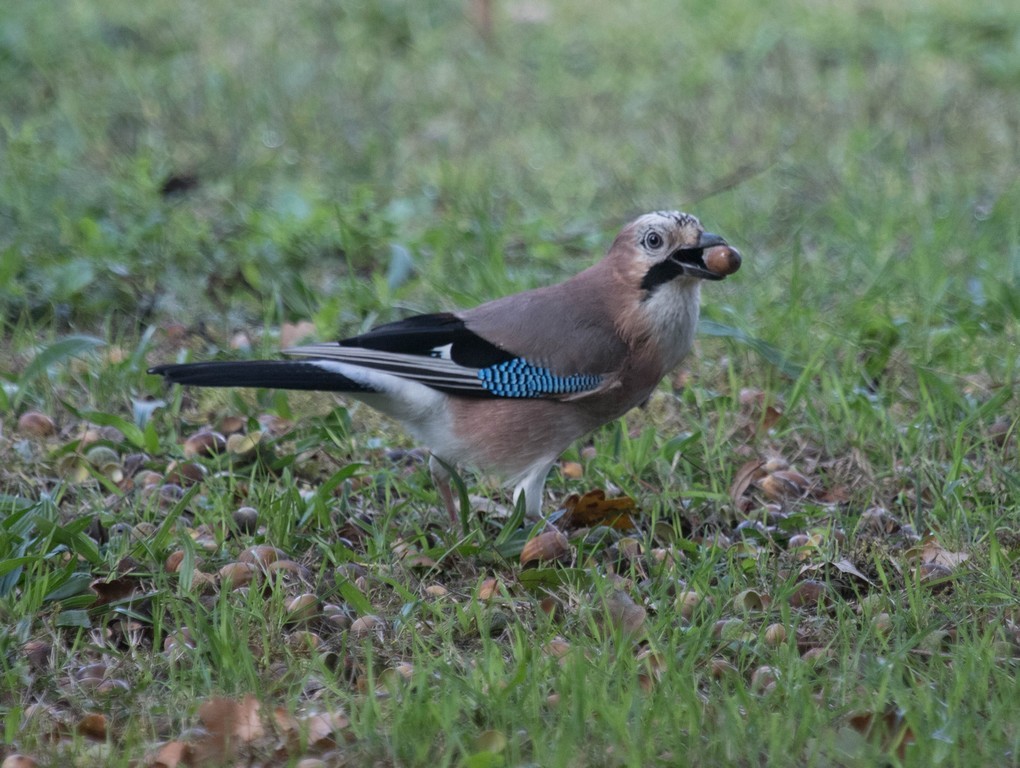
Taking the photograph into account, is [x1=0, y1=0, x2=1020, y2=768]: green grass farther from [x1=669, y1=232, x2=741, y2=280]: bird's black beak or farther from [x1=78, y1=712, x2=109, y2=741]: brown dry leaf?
[x1=669, y1=232, x2=741, y2=280]: bird's black beak

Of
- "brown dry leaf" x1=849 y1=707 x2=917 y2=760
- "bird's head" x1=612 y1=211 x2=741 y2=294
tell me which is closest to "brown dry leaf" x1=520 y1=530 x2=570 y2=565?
"bird's head" x1=612 y1=211 x2=741 y2=294

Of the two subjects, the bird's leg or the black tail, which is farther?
the bird's leg

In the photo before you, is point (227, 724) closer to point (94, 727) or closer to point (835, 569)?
point (94, 727)

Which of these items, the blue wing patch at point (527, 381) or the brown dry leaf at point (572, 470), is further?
the brown dry leaf at point (572, 470)

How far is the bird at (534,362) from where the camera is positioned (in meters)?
4.12

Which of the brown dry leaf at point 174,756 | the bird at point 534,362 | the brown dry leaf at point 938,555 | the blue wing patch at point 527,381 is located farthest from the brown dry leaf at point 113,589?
the brown dry leaf at point 938,555

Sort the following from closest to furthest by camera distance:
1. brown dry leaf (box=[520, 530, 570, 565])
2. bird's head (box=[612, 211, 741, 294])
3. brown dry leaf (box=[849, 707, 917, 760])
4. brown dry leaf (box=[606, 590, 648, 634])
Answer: brown dry leaf (box=[849, 707, 917, 760])
brown dry leaf (box=[606, 590, 648, 634])
brown dry leaf (box=[520, 530, 570, 565])
bird's head (box=[612, 211, 741, 294])

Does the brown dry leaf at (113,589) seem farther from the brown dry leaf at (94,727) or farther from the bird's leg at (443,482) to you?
the bird's leg at (443,482)

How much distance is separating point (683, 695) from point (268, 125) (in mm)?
5299

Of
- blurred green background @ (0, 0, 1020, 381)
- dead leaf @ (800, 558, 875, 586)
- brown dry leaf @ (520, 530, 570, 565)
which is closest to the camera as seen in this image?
dead leaf @ (800, 558, 875, 586)

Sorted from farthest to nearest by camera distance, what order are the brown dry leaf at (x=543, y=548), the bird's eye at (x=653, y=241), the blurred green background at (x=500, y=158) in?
the blurred green background at (x=500, y=158) → the bird's eye at (x=653, y=241) → the brown dry leaf at (x=543, y=548)

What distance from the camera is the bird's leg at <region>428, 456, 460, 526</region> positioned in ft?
14.0

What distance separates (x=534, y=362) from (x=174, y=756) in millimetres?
1669

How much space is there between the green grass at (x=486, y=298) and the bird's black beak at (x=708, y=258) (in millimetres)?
659
